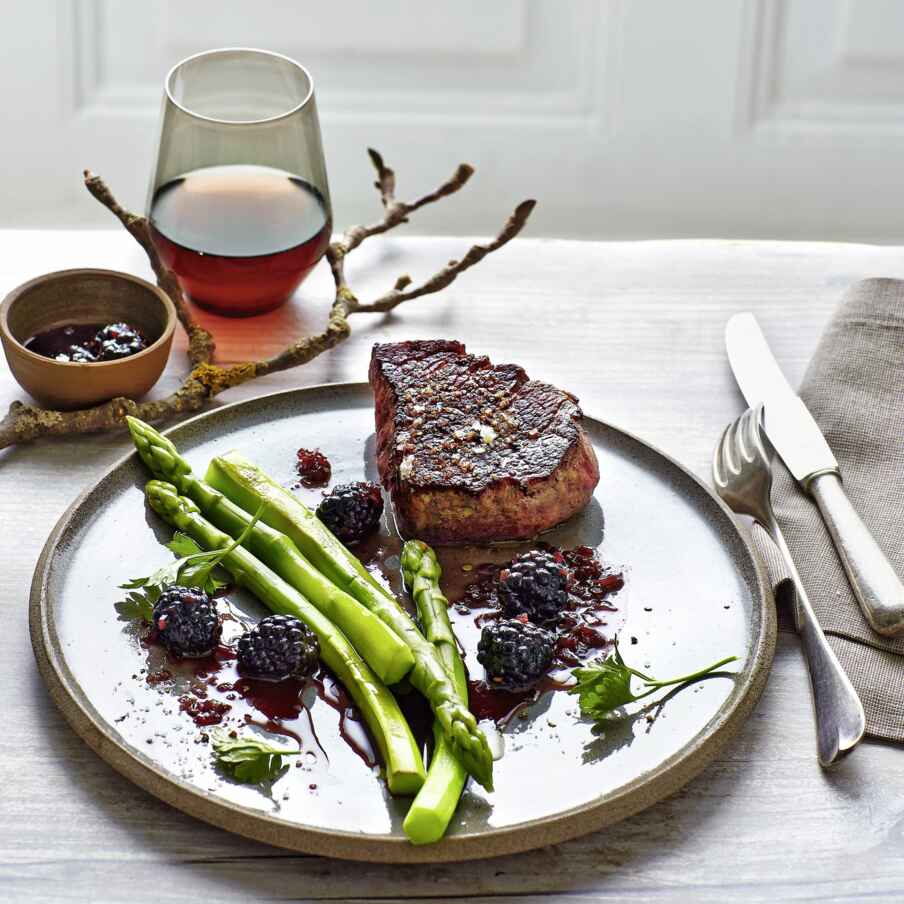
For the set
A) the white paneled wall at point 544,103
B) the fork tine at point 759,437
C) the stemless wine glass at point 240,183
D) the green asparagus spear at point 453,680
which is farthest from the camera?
the white paneled wall at point 544,103

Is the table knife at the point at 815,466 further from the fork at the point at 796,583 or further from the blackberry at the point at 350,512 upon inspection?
the blackberry at the point at 350,512

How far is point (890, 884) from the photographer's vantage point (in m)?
1.52

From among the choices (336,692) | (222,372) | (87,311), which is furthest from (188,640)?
(87,311)

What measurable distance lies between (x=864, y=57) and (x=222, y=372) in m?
2.60

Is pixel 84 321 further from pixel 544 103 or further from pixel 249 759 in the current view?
pixel 544 103

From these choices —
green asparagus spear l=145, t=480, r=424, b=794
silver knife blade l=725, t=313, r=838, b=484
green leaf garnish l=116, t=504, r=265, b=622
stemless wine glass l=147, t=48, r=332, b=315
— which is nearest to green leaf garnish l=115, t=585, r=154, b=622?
green leaf garnish l=116, t=504, r=265, b=622

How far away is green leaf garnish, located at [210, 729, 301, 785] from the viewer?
1528 millimetres

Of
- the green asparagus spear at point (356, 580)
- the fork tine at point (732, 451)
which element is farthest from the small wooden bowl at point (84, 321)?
the fork tine at point (732, 451)

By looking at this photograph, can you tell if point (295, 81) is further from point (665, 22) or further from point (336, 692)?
point (665, 22)

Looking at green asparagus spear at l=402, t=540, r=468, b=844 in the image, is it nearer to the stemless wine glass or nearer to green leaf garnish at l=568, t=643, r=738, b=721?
green leaf garnish at l=568, t=643, r=738, b=721

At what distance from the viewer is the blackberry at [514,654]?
166cm

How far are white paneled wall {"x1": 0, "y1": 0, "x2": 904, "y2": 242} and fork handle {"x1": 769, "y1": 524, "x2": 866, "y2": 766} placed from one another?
2.47 metres

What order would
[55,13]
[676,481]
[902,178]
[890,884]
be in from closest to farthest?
[890,884] < [676,481] < [55,13] < [902,178]

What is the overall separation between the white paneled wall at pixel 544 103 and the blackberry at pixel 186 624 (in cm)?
258
